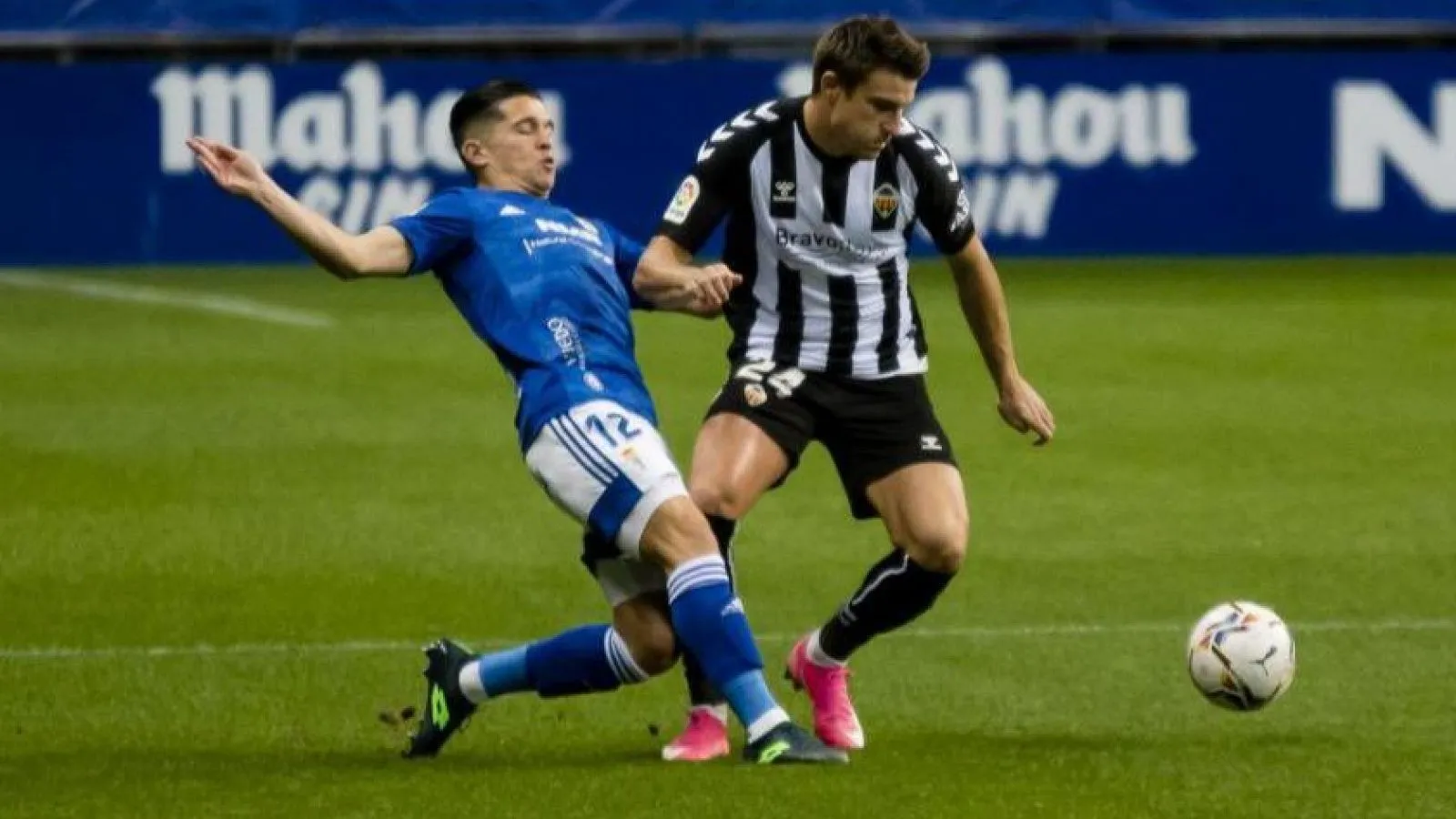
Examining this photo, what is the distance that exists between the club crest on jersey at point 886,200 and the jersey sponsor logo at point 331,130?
12707 millimetres

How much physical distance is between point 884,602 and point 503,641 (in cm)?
189

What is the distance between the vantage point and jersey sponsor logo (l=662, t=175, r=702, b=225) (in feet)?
26.0

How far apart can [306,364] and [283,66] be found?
190 inches

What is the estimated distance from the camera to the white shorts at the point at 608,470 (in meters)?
7.33

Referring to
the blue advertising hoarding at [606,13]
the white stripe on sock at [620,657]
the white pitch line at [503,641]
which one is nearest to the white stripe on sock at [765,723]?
the white stripe on sock at [620,657]

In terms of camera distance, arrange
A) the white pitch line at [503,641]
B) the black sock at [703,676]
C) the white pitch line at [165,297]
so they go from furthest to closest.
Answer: the white pitch line at [165,297]
the white pitch line at [503,641]
the black sock at [703,676]

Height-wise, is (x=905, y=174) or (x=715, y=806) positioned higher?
(x=905, y=174)

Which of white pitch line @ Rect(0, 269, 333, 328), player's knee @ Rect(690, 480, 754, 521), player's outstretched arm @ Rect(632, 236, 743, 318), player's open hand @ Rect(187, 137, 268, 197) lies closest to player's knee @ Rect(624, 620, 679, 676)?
player's knee @ Rect(690, 480, 754, 521)

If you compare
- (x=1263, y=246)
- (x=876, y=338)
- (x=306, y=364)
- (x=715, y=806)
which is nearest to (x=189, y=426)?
(x=306, y=364)

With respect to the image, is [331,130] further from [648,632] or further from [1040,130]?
[648,632]

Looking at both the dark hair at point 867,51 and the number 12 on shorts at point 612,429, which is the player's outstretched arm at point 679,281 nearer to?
the number 12 on shorts at point 612,429

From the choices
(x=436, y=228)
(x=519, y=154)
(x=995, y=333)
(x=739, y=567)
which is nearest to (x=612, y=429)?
(x=436, y=228)

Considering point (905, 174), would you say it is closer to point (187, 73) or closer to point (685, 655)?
point (685, 655)

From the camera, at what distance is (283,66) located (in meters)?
20.8
